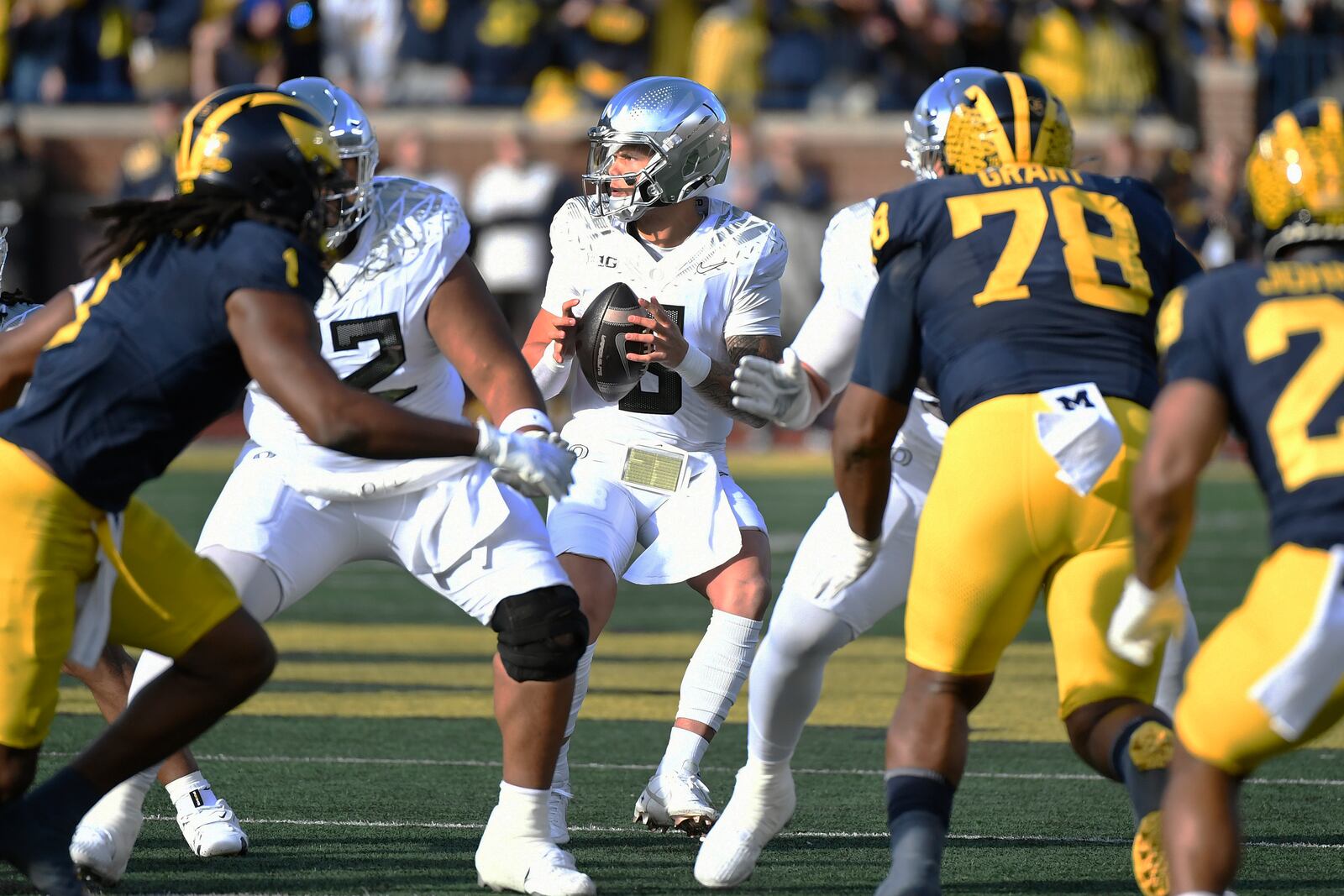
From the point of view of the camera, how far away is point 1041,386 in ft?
12.1

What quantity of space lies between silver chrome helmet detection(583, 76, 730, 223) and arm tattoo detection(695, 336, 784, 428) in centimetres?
43

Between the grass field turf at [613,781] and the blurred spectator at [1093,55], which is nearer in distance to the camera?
the grass field turf at [613,781]

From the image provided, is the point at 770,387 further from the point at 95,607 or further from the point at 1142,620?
the point at 95,607

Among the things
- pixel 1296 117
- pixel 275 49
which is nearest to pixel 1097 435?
pixel 1296 117

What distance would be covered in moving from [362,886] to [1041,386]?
1.76m

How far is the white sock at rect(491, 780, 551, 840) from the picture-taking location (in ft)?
13.8

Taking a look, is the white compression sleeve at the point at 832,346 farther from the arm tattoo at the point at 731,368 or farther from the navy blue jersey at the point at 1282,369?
the navy blue jersey at the point at 1282,369

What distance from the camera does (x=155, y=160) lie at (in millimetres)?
15320

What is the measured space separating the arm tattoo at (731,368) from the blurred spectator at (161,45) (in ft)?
38.8

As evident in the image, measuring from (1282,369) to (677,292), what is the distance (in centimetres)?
239

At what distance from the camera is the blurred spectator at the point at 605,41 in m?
16.3

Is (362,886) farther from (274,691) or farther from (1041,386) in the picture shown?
(274,691)

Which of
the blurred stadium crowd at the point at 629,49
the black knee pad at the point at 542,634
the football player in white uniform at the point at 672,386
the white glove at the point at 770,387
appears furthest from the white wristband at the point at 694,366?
the blurred stadium crowd at the point at 629,49

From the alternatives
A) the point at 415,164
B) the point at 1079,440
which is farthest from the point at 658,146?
the point at 415,164
